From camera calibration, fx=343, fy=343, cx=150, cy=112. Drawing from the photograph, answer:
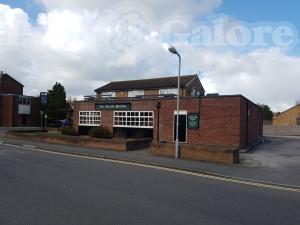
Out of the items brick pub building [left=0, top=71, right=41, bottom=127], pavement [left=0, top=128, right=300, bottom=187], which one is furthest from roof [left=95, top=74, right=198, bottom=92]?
pavement [left=0, top=128, right=300, bottom=187]

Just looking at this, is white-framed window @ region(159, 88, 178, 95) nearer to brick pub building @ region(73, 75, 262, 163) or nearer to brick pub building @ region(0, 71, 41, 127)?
brick pub building @ region(73, 75, 262, 163)

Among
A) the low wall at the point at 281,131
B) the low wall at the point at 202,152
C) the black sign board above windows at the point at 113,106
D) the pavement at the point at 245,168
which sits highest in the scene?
the black sign board above windows at the point at 113,106

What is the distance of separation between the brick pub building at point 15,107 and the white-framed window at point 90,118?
33789 mm

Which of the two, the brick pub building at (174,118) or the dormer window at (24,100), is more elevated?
the dormer window at (24,100)

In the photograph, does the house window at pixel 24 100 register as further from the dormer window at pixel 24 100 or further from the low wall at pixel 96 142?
the low wall at pixel 96 142

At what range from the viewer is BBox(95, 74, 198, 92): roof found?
152ft

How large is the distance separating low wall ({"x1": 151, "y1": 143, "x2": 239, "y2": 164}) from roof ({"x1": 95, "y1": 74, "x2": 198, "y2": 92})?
90.5 ft

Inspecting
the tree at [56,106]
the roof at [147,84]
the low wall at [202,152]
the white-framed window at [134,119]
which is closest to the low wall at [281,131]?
the roof at [147,84]

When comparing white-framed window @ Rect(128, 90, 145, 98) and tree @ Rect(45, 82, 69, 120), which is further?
tree @ Rect(45, 82, 69, 120)

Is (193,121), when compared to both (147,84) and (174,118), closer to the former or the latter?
(174,118)

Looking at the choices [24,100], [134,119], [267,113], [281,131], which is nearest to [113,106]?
[134,119]

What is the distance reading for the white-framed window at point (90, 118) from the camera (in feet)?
97.7

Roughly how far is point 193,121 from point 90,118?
1067 cm

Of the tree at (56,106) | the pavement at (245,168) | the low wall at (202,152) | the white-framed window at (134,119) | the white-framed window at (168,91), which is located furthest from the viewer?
the tree at (56,106)
